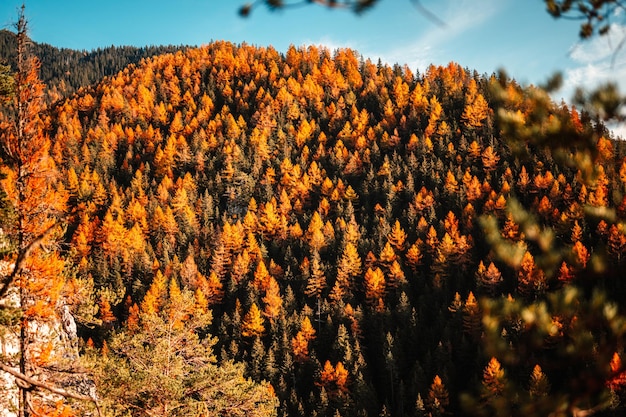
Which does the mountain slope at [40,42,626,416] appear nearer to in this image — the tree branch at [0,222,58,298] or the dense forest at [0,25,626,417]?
the dense forest at [0,25,626,417]

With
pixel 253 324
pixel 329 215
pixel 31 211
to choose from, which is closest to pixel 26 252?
pixel 31 211

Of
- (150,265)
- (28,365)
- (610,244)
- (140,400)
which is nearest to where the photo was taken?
(28,365)

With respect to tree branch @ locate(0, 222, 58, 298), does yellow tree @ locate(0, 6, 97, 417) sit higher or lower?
higher

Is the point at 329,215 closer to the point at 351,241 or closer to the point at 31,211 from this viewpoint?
the point at 351,241

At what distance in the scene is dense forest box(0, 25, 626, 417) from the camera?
9.40 feet

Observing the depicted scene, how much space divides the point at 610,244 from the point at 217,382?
5835cm

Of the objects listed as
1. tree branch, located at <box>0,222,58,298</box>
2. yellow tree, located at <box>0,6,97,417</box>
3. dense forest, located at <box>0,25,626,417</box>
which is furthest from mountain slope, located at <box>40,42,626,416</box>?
tree branch, located at <box>0,222,58,298</box>

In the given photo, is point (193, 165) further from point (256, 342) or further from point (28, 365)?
point (28, 365)

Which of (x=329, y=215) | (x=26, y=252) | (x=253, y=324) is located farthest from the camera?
(x=329, y=215)

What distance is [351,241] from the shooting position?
70.2 metres

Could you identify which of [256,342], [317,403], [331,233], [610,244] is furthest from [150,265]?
[610,244]

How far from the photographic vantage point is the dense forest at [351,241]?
287 cm

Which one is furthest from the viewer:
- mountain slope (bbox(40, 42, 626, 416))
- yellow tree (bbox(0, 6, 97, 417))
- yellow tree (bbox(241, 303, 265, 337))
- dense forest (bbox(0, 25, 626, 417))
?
yellow tree (bbox(241, 303, 265, 337))

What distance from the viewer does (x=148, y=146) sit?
11488 centimetres
